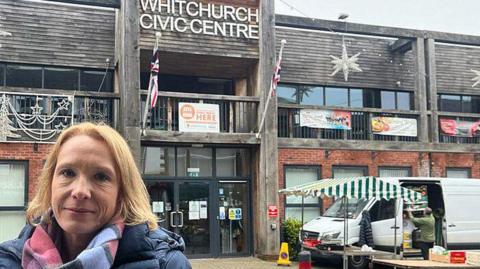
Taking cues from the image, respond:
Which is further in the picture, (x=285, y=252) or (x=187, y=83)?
(x=187, y=83)

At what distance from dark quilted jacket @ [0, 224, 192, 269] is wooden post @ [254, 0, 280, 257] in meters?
14.1

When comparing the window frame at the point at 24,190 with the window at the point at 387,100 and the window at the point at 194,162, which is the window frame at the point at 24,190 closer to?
the window at the point at 194,162

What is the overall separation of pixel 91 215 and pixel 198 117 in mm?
13957

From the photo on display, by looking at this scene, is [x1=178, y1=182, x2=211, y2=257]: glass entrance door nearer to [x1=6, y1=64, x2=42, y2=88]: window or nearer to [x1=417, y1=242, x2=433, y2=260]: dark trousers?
[x1=6, y1=64, x2=42, y2=88]: window

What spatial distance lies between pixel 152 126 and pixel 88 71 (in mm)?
3022

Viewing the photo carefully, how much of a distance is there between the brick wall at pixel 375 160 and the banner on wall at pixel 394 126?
0.66 meters

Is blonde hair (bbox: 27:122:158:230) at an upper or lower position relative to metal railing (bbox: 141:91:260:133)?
lower

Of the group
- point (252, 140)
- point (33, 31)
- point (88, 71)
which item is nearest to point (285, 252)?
point (252, 140)

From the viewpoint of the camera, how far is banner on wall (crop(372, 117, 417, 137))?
18391 millimetres

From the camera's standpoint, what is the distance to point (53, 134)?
15.1 metres

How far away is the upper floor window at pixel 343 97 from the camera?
19.2 m

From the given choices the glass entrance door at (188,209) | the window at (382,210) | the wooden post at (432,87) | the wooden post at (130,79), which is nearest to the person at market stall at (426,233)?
the window at (382,210)

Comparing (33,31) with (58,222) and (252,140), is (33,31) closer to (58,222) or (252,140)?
(252,140)

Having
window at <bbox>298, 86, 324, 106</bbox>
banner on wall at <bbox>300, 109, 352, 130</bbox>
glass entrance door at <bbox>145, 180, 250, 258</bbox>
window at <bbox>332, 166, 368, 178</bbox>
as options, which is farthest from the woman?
window at <bbox>298, 86, 324, 106</bbox>
